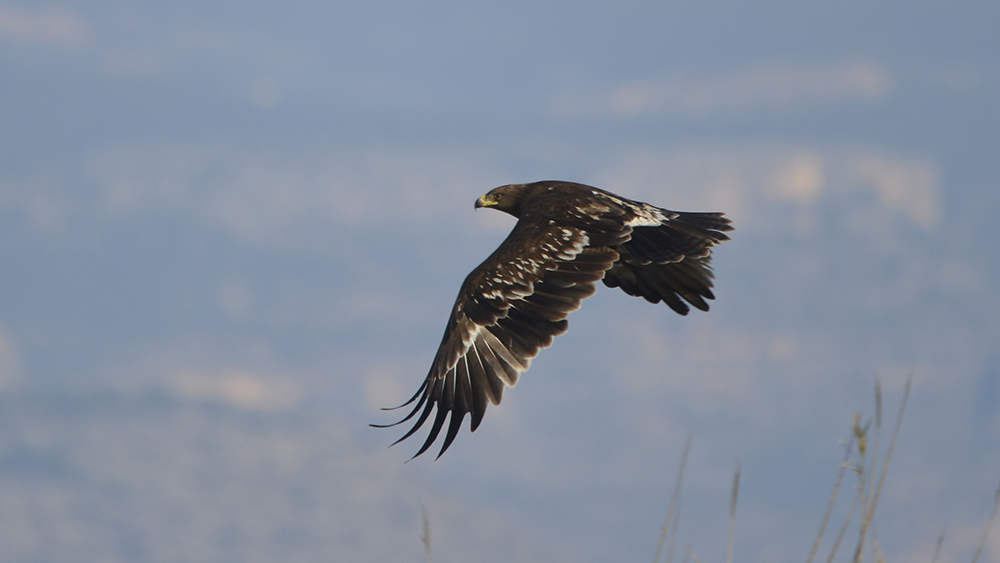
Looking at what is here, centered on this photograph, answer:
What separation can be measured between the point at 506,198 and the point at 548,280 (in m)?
3.05

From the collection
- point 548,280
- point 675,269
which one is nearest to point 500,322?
point 548,280

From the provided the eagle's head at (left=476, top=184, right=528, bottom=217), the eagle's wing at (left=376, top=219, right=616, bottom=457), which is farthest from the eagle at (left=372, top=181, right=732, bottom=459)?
the eagle's head at (left=476, top=184, right=528, bottom=217)

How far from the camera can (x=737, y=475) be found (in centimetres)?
371

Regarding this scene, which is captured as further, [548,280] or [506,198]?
[506,198]

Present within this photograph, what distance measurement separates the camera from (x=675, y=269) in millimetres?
8609

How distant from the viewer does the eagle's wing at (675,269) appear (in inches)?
320

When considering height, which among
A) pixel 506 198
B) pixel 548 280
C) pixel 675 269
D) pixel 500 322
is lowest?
pixel 500 322

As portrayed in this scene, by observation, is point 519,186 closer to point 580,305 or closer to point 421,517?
point 580,305

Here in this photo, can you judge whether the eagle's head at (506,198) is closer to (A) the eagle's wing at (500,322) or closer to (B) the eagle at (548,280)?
(B) the eagle at (548,280)

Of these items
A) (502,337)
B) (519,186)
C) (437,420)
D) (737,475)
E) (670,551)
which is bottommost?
(670,551)

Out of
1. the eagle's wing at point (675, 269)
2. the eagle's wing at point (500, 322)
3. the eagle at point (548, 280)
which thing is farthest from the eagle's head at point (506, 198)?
the eagle's wing at point (500, 322)

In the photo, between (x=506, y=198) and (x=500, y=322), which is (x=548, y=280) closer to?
(x=500, y=322)

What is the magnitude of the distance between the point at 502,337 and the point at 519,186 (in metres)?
3.39

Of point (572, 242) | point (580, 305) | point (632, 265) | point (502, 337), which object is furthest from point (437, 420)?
point (632, 265)
